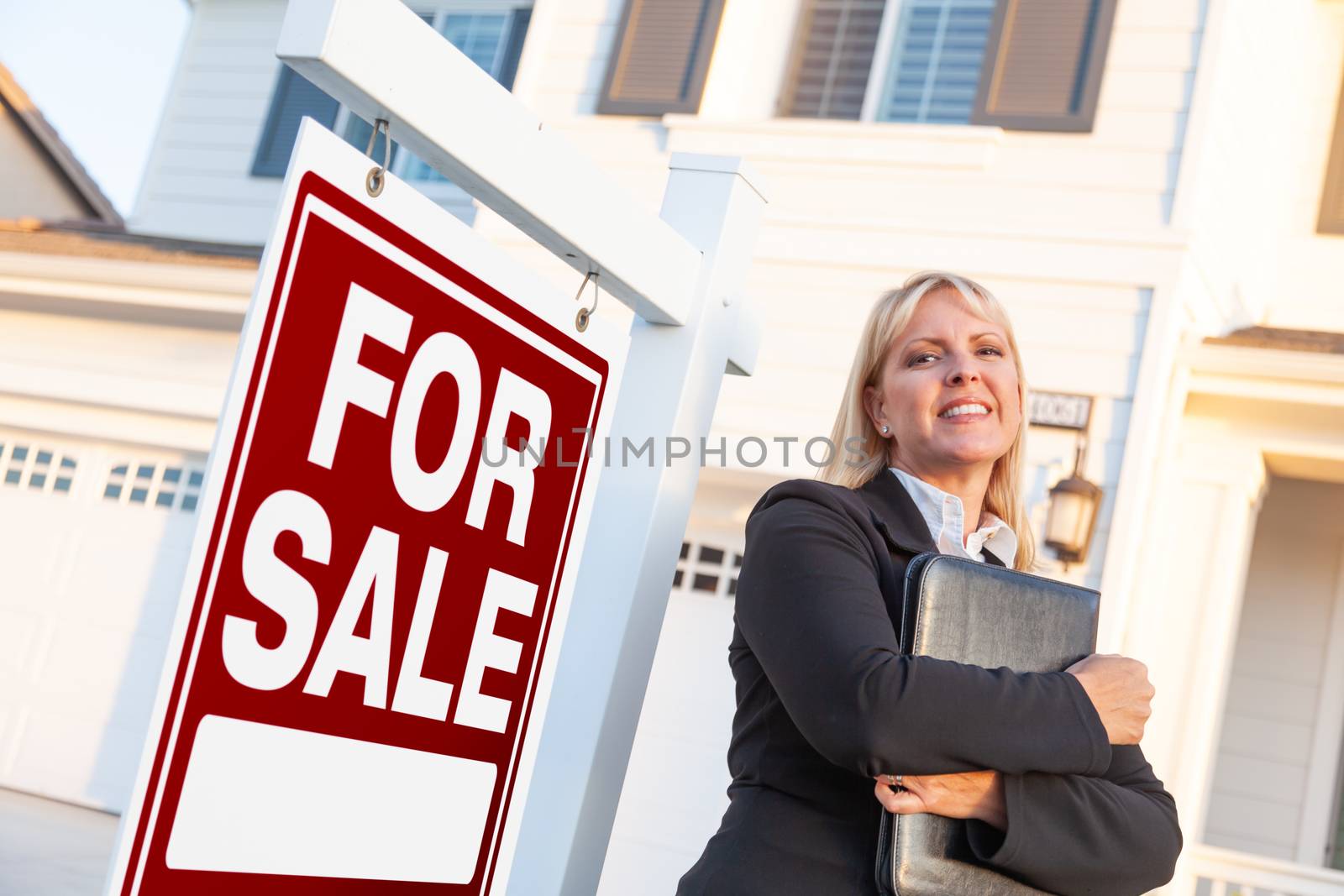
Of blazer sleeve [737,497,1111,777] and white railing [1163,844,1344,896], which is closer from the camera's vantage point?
blazer sleeve [737,497,1111,777]

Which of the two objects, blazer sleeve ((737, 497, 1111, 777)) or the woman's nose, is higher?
the woman's nose

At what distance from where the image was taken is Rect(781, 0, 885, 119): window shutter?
7.18 metres

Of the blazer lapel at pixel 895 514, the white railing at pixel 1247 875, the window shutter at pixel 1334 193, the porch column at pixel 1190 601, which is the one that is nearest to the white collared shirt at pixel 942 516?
the blazer lapel at pixel 895 514

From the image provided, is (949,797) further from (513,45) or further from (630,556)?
(513,45)

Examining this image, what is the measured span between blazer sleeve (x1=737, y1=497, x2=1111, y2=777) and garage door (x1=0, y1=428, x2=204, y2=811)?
748 cm

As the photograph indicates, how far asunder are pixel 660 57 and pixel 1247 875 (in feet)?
15.9

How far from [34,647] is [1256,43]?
8106 mm

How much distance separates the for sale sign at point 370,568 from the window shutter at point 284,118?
28.2 feet

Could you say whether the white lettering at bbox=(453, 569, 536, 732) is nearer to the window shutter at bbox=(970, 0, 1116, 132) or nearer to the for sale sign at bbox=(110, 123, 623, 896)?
the for sale sign at bbox=(110, 123, 623, 896)

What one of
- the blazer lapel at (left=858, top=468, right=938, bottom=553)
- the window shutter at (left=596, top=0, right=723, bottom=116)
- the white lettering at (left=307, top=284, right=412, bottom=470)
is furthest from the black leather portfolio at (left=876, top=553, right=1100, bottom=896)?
the window shutter at (left=596, top=0, right=723, bottom=116)

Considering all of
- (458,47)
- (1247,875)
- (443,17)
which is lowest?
(1247,875)

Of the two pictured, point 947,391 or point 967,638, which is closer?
point 967,638

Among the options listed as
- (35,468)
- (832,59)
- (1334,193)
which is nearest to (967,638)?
(832,59)

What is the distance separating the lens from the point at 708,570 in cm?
691
